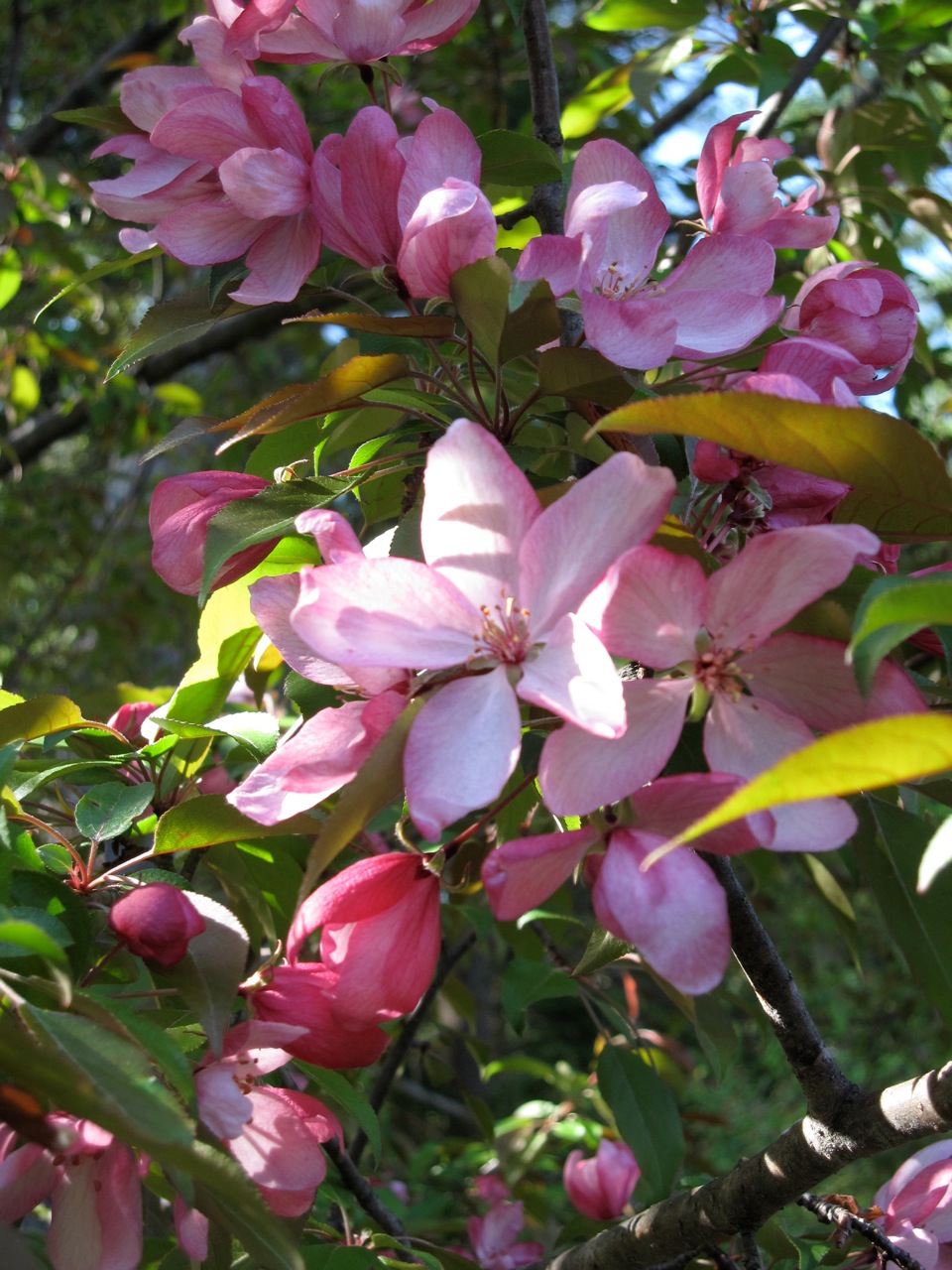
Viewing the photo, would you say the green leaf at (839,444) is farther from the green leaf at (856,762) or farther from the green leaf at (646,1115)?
the green leaf at (646,1115)

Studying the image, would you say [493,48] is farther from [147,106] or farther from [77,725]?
[77,725]

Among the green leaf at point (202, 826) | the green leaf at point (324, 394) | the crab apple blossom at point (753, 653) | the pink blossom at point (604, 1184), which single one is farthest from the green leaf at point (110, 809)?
the pink blossom at point (604, 1184)

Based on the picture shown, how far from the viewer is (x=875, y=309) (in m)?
0.70

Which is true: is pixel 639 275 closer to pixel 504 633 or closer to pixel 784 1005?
pixel 504 633

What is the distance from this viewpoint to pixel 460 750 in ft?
1.77

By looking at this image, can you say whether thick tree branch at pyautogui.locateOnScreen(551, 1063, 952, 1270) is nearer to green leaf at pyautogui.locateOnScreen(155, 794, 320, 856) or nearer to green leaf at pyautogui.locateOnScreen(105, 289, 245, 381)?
green leaf at pyautogui.locateOnScreen(155, 794, 320, 856)

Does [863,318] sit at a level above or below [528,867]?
above

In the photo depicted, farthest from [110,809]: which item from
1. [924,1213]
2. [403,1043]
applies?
[403,1043]

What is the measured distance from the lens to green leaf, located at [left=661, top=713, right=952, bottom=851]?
401mm

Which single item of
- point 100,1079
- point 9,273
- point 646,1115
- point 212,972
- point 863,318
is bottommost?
point 646,1115

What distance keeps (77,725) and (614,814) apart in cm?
46

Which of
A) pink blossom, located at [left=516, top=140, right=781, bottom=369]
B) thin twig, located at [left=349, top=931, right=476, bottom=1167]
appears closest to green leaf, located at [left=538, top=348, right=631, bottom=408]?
pink blossom, located at [left=516, top=140, right=781, bottom=369]

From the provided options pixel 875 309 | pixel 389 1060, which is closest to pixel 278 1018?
pixel 875 309

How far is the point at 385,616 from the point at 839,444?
231 mm
